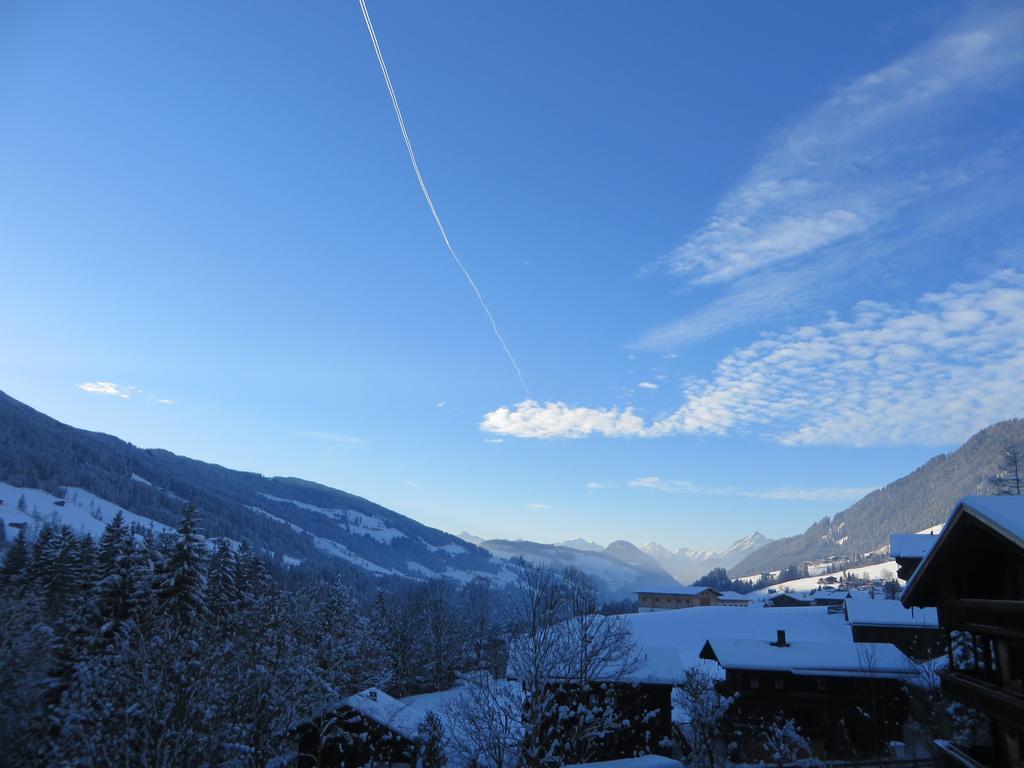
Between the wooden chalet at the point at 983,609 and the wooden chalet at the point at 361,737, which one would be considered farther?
the wooden chalet at the point at 361,737

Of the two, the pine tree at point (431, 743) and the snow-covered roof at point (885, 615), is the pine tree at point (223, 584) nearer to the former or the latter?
the pine tree at point (431, 743)

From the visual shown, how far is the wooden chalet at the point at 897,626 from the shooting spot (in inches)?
1988

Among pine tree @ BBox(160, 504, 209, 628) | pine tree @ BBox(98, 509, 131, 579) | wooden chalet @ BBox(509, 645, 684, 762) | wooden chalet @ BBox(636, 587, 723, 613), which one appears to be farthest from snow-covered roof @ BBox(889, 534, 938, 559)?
wooden chalet @ BBox(636, 587, 723, 613)

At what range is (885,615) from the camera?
5453cm

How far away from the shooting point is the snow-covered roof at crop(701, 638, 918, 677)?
39219 mm

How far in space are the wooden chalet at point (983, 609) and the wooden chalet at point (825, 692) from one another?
26.5 m

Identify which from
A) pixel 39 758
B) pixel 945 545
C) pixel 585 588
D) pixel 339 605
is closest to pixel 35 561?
pixel 339 605

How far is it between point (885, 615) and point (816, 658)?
1767cm

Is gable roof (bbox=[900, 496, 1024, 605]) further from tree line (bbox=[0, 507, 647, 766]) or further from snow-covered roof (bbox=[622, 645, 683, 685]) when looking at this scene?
snow-covered roof (bbox=[622, 645, 683, 685])

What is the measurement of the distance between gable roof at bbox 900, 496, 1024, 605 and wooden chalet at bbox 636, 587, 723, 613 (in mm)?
169329

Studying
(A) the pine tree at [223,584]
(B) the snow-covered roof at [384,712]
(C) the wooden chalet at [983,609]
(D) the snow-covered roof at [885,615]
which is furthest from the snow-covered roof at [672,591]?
(C) the wooden chalet at [983,609]

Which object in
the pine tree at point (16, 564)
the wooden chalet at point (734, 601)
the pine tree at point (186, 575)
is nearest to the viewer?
the pine tree at point (186, 575)

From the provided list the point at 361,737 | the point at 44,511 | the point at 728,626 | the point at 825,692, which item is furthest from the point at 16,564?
the point at 44,511

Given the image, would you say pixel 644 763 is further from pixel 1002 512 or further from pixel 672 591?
pixel 672 591
